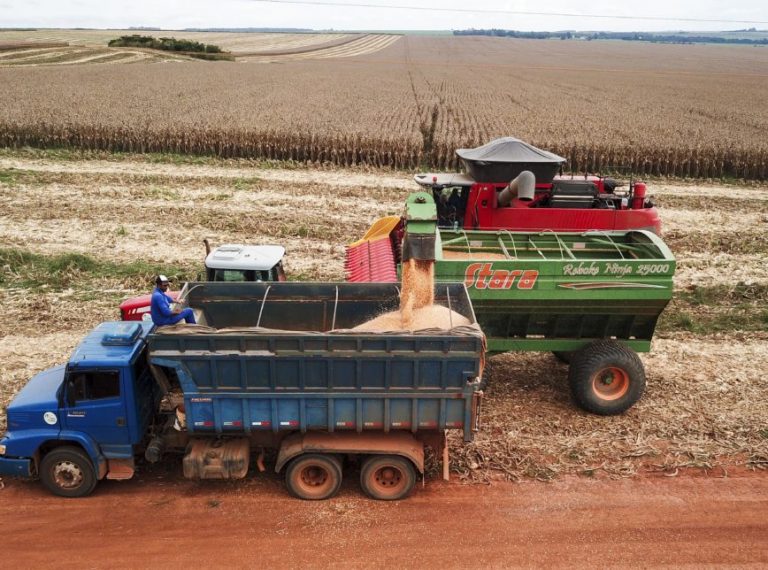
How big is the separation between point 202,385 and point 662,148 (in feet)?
83.3

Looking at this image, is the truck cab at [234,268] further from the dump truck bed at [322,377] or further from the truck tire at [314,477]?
the truck tire at [314,477]

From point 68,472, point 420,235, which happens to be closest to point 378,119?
point 420,235

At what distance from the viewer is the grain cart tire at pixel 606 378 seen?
420 inches

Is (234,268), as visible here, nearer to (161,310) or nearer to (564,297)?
(161,310)

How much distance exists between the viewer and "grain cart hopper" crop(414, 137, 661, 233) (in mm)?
14898

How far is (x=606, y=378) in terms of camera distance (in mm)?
10875

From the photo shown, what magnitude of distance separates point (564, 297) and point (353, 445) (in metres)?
4.19

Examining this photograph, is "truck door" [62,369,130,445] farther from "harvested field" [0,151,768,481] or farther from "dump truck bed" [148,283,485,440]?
"harvested field" [0,151,768,481]

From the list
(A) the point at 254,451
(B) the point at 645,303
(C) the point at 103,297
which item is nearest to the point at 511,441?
(B) the point at 645,303

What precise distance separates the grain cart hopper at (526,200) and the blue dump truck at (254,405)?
21.8 feet

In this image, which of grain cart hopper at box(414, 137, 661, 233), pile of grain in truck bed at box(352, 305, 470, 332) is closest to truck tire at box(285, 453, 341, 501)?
pile of grain in truck bed at box(352, 305, 470, 332)

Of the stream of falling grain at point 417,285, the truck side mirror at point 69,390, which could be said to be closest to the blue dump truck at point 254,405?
the truck side mirror at point 69,390

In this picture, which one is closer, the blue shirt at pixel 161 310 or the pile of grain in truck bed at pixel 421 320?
the blue shirt at pixel 161 310

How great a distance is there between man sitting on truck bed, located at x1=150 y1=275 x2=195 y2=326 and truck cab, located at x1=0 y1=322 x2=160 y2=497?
20.9 inches
